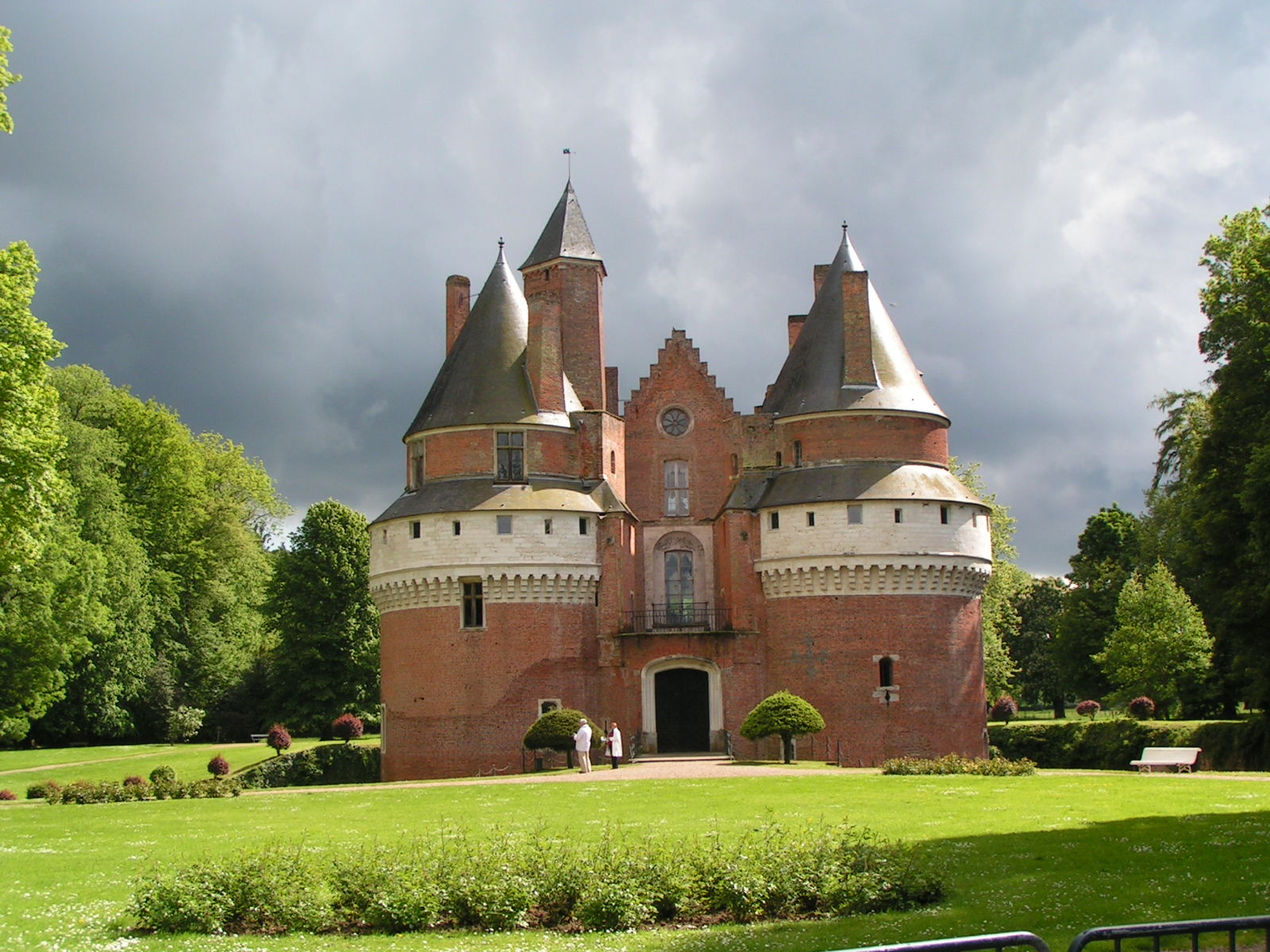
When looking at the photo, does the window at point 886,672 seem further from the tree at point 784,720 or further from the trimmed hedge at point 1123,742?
the trimmed hedge at point 1123,742

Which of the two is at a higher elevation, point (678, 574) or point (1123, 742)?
point (678, 574)

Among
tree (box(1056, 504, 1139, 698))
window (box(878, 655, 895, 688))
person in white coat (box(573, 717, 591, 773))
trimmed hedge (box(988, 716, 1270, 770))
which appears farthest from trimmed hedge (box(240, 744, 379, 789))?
tree (box(1056, 504, 1139, 698))

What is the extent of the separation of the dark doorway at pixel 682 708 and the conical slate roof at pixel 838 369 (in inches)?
363

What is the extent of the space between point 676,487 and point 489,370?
776cm

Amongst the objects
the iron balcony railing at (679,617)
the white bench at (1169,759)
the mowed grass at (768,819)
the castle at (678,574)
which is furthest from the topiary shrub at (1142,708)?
the mowed grass at (768,819)

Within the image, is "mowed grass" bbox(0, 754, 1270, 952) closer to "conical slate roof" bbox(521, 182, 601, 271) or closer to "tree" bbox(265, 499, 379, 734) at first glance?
"conical slate roof" bbox(521, 182, 601, 271)

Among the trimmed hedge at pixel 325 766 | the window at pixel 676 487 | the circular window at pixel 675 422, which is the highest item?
the circular window at pixel 675 422

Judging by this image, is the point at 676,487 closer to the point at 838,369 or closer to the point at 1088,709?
the point at 838,369

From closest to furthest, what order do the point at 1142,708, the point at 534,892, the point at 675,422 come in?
the point at 534,892 < the point at 675,422 < the point at 1142,708

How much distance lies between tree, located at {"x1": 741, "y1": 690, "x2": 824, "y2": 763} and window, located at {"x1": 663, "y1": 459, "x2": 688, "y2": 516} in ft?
37.5

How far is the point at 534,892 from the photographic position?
1438 centimetres

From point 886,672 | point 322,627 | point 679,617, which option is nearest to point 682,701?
point 679,617

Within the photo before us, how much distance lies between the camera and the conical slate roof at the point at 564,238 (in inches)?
1903

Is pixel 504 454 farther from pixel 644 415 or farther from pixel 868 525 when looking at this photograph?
pixel 868 525
